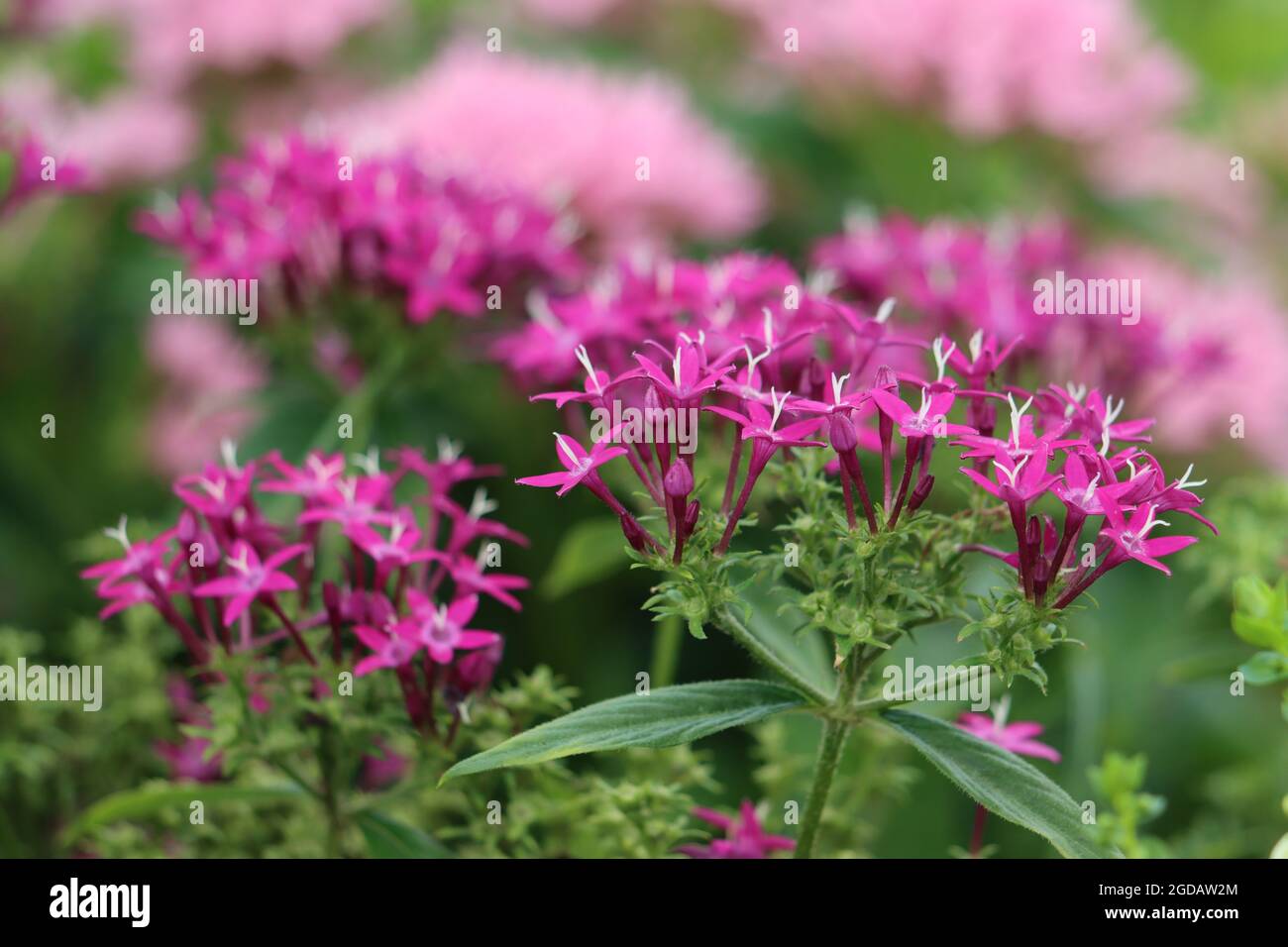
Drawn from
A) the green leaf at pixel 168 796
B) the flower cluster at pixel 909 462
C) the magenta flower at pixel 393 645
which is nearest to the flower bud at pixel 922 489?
the flower cluster at pixel 909 462

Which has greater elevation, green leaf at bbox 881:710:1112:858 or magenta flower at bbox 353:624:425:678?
magenta flower at bbox 353:624:425:678

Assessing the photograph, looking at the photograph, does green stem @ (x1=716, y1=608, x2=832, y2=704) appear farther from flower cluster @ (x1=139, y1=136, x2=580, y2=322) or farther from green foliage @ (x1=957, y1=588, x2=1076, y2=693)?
flower cluster @ (x1=139, y1=136, x2=580, y2=322)

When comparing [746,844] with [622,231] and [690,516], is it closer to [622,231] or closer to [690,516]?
[690,516]

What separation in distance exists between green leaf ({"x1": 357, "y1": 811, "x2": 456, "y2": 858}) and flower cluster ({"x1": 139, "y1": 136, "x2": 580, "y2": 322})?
11.1 inches

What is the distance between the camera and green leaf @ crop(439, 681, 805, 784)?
1.56 ft

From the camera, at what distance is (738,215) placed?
119cm

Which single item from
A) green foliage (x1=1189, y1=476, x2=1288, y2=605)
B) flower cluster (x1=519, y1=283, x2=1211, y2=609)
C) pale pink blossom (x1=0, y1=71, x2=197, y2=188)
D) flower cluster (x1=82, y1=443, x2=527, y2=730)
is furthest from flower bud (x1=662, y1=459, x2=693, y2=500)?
pale pink blossom (x1=0, y1=71, x2=197, y2=188)

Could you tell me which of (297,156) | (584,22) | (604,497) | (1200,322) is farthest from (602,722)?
(584,22)

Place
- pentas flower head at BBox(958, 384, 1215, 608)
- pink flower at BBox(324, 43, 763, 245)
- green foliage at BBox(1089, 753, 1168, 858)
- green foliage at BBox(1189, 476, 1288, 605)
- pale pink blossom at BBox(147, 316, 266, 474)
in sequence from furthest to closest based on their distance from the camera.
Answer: pale pink blossom at BBox(147, 316, 266, 474), pink flower at BBox(324, 43, 763, 245), green foliage at BBox(1189, 476, 1288, 605), green foliage at BBox(1089, 753, 1168, 858), pentas flower head at BBox(958, 384, 1215, 608)

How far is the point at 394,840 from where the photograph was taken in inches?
23.6

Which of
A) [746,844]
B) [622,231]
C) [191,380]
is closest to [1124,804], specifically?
[746,844]

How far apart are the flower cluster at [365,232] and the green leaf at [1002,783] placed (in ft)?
1.23
